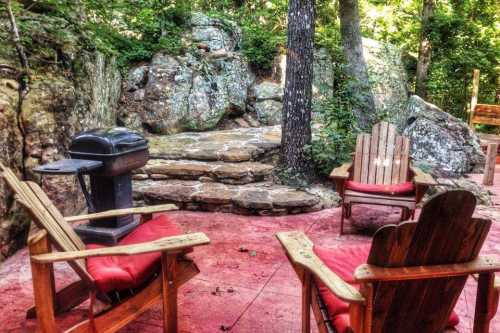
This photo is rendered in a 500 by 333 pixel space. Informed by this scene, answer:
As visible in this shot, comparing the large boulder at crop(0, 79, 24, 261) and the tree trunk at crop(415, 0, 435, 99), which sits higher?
the tree trunk at crop(415, 0, 435, 99)

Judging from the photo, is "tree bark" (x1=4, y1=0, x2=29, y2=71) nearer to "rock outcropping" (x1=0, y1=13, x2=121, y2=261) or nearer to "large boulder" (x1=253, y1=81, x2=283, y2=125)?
"rock outcropping" (x1=0, y1=13, x2=121, y2=261)

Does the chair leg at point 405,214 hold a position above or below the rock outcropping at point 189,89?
below

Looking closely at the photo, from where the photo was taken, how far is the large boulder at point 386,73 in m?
8.45

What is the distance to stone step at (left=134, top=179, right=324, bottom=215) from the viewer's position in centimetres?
416

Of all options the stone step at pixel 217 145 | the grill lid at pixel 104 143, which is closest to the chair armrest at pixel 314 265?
the grill lid at pixel 104 143

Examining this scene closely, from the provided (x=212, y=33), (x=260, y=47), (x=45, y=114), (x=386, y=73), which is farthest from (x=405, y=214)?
(x=386, y=73)

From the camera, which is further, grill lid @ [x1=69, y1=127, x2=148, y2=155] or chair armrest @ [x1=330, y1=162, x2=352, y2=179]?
chair armrest @ [x1=330, y1=162, x2=352, y2=179]

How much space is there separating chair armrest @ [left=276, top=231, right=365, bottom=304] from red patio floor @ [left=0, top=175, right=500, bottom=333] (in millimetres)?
575

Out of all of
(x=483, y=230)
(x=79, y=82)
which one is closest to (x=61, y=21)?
(x=79, y=82)

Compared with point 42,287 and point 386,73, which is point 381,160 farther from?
point 386,73

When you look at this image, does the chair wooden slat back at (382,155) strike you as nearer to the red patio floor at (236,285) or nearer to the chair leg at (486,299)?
the red patio floor at (236,285)

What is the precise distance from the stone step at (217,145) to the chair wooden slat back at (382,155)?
1541 millimetres

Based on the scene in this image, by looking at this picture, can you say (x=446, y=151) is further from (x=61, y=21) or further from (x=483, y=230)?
(x=61, y=21)

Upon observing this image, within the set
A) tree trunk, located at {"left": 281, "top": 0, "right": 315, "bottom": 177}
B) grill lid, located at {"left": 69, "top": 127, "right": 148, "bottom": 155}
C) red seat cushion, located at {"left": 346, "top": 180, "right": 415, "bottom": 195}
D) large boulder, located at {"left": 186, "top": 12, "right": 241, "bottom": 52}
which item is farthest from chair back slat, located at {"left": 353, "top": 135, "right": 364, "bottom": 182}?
large boulder, located at {"left": 186, "top": 12, "right": 241, "bottom": 52}
